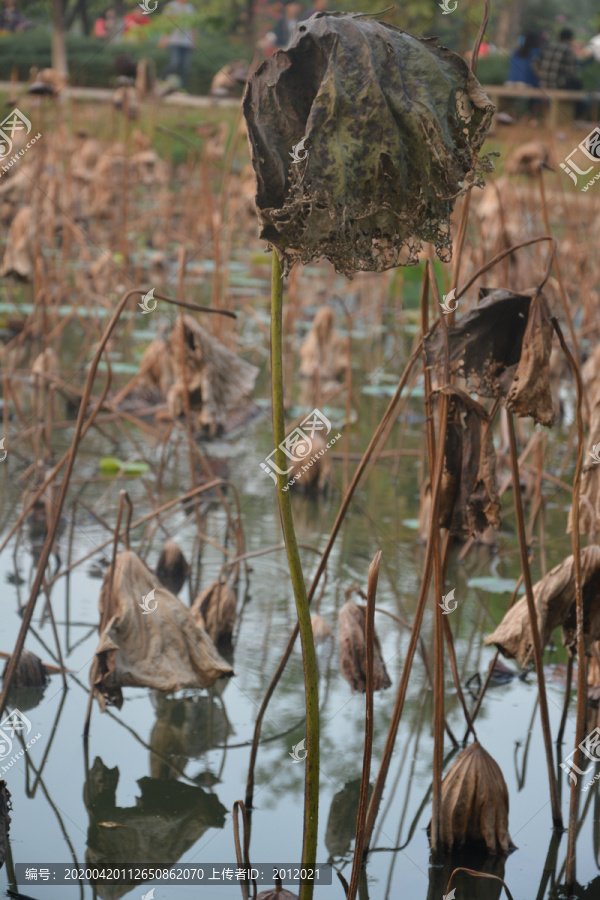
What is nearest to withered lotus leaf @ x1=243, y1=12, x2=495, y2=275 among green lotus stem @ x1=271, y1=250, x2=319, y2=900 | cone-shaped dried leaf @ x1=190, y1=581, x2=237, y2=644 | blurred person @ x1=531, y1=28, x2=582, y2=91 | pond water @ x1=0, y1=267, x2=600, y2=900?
green lotus stem @ x1=271, y1=250, x2=319, y2=900

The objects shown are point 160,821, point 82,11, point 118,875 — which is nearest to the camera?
point 118,875

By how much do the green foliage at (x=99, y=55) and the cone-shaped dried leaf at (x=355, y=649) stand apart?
53.4 ft

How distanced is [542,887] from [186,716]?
2.51 feet

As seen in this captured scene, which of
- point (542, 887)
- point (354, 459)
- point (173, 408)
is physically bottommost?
point (542, 887)

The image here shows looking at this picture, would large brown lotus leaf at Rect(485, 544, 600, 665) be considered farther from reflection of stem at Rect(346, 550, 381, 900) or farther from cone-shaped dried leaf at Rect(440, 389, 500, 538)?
reflection of stem at Rect(346, 550, 381, 900)

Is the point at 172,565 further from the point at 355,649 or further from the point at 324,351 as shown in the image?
the point at 324,351

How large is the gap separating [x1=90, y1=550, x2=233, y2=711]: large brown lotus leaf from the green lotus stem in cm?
48

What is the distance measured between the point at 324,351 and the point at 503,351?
9.93ft

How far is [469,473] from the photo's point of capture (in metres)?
1.42

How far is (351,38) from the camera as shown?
3.15 ft

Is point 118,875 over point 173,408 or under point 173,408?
under

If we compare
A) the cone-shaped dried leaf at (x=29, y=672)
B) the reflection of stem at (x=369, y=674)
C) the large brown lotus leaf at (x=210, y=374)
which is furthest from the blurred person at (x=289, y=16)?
the reflection of stem at (x=369, y=674)

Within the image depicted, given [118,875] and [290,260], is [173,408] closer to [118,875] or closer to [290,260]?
[118,875]

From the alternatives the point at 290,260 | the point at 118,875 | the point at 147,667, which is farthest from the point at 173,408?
the point at 290,260
